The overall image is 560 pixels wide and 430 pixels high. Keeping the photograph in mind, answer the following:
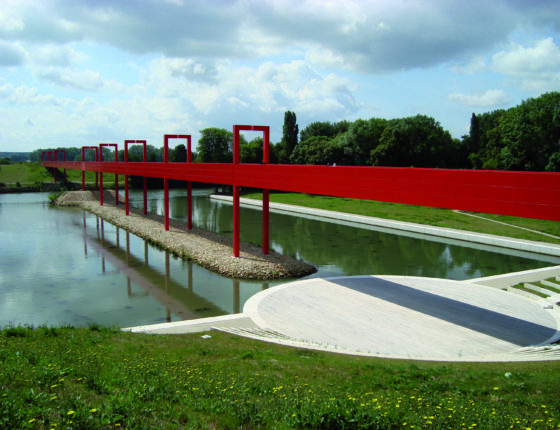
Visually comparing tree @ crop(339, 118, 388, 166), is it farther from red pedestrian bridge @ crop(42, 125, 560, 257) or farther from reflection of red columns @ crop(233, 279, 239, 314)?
reflection of red columns @ crop(233, 279, 239, 314)

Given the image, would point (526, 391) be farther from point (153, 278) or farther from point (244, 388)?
point (153, 278)

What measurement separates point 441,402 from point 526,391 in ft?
6.06

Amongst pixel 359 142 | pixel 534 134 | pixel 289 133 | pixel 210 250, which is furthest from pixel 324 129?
pixel 210 250

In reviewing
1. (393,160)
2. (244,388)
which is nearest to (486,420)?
(244,388)

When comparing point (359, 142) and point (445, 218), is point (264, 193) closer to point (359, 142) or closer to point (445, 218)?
point (445, 218)

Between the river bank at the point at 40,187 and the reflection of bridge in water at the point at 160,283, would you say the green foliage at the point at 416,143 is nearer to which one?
the reflection of bridge in water at the point at 160,283

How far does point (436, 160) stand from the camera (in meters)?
67.3

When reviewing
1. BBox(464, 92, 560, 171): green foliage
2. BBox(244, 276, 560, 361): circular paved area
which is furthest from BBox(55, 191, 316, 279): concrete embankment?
BBox(464, 92, 560, 171): green foliage

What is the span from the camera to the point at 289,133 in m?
77.5

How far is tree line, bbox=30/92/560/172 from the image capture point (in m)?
45.3

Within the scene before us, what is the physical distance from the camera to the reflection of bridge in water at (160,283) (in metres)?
16.2

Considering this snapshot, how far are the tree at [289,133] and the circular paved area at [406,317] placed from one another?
60434mm

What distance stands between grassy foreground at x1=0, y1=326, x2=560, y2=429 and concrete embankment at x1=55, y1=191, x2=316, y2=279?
9561 mm

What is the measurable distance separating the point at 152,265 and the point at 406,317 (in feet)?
45.9
